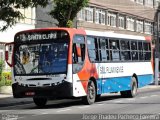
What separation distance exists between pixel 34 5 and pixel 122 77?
19.6 ft

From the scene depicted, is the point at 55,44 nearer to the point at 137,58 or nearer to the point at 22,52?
the point at 22,52

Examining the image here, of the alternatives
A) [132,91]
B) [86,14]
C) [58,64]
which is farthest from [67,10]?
[86,14]

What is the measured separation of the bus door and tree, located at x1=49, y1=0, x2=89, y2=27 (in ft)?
29.4

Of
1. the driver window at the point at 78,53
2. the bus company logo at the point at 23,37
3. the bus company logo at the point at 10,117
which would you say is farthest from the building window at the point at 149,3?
the bus company logo at the point at 10,117

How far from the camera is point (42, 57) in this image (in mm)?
20844

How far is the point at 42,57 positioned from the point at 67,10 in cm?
1176

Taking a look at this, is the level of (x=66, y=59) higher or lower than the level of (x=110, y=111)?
higher

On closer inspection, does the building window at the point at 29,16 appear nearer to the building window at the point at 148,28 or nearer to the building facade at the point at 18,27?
the building facade at the point at 18,27

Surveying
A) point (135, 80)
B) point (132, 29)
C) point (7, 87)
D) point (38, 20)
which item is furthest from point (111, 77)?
point (132, 29)

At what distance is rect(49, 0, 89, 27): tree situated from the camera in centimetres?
3101

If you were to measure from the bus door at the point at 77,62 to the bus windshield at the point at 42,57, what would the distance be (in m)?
0.42

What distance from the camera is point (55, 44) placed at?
2091 centimetres

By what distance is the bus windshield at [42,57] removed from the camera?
67.7 feet

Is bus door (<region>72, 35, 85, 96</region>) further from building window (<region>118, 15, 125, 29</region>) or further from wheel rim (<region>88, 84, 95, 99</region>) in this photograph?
building window (<region>118, 15, 125, 29</region>)
